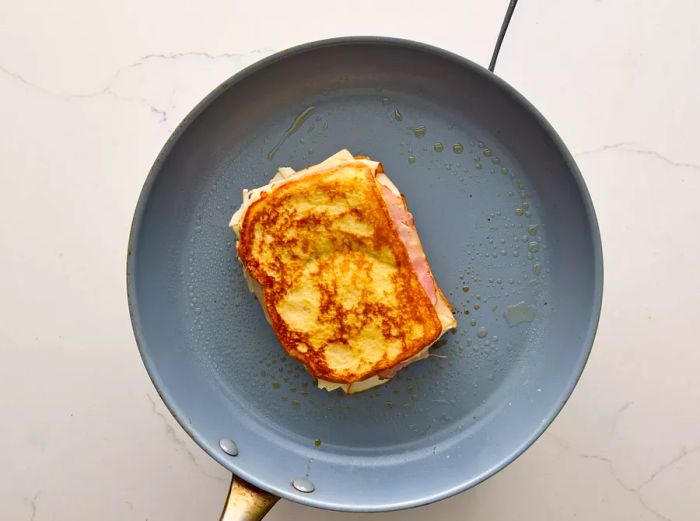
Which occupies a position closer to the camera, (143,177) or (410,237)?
(410,237)

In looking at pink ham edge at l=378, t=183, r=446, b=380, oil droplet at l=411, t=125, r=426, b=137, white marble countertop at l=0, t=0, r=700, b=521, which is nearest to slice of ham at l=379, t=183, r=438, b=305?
pink ham edge at l=378, t=183, r=446, b=380

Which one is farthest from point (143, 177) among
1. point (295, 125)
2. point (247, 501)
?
point (247, 501)

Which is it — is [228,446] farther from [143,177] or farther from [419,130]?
[419,130]

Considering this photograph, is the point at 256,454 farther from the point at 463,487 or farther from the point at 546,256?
the point at 546,256

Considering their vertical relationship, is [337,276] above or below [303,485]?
above

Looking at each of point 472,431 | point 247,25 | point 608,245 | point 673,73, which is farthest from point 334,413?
point 673,73

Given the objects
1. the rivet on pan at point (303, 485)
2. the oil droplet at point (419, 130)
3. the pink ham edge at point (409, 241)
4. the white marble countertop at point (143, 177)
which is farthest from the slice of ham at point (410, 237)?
the rivet on pan at point (303, 485)

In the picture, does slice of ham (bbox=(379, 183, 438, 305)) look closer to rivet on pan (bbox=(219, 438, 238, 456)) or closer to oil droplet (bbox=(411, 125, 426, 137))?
oil droplet (bbox=(411, 125, 426, 137))
